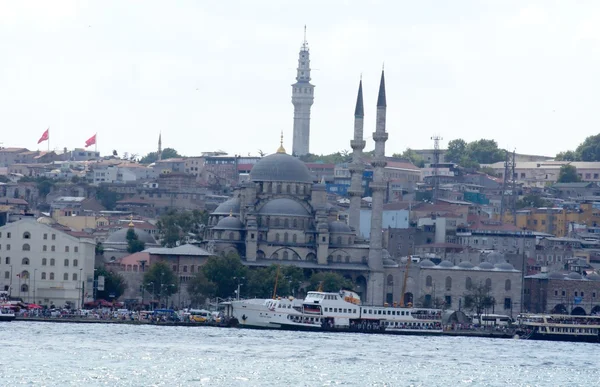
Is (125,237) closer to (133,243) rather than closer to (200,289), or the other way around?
(133,243)

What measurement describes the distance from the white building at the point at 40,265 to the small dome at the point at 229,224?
58.8 feet

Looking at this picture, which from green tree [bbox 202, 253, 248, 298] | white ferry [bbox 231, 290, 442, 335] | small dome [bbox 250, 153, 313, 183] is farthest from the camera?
small dome [bbox 250, 153, 313, 183]

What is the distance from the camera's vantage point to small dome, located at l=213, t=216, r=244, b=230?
12338 cm

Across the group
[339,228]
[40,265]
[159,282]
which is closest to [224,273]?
[159,282]

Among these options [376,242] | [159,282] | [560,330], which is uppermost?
[376,242]

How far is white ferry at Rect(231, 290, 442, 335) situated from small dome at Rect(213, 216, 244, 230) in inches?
757

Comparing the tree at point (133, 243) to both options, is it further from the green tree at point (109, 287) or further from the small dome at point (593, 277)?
the small dome at point (593, 277)

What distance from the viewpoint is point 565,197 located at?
581 ft

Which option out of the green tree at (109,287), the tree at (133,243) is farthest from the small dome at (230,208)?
the green tree at (109,287)

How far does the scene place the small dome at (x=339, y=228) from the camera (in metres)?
123

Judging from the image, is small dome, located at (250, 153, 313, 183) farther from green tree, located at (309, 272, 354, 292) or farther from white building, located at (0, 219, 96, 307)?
white building, located at (0, 219, 96, 307)

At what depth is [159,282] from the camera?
112438mm

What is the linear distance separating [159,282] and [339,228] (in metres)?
14.9

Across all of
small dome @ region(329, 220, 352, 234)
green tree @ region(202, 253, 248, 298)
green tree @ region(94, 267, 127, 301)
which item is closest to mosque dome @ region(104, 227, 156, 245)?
small dome @ region(329, 220, 352, 234)
